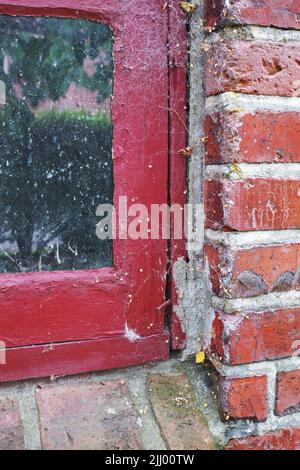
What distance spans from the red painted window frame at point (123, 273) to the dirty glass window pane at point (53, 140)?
2 cm

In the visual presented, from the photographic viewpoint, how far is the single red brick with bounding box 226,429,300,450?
2.64 ft

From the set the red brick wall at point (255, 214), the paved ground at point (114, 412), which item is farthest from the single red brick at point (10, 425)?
the red brick wall at point (255, 214)

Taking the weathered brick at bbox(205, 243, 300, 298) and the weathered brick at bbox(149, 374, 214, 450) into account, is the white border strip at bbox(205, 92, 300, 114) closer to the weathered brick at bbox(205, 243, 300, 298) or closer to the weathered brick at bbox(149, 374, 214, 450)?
the weathered brick at bbox(205, 243, 300, 298)

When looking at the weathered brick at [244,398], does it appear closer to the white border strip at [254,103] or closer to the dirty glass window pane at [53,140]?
the dirty glass window pane at [53,140]

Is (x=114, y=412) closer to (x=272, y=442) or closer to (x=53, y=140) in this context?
(x=272, y=442)

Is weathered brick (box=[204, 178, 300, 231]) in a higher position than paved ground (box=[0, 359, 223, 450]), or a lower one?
higher

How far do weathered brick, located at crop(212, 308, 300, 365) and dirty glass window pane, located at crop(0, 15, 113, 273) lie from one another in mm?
257

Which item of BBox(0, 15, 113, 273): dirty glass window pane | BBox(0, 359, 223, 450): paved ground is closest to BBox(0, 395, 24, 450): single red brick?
BBox(0, 359, 223, 450): paved ground

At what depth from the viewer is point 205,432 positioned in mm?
803

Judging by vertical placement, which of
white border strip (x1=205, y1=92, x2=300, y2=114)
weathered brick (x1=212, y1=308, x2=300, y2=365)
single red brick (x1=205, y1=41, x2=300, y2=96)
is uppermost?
single red brick (x1=205, y1=41, x2=300, y2=96)

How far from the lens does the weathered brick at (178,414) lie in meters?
0.78

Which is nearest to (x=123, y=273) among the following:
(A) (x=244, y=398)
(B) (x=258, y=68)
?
(A) (x=244, y=398)
